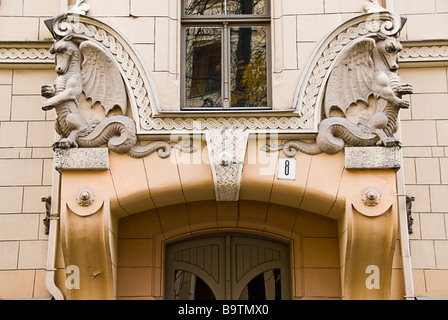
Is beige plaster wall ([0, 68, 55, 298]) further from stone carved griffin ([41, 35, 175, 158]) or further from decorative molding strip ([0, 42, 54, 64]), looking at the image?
stone carved griffin ([41, 35, 175, 158])

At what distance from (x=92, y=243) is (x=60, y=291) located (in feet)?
2.41

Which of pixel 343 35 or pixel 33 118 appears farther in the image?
pixel 33 118

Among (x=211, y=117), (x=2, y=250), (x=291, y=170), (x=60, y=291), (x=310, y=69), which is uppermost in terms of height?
(x=310, y=69)

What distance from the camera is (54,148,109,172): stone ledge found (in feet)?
28.0

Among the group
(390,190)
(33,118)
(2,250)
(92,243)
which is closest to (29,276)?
(2,250)

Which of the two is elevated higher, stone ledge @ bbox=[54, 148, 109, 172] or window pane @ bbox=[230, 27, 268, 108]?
window pane @ bbox=[230, 27, 268, 108]

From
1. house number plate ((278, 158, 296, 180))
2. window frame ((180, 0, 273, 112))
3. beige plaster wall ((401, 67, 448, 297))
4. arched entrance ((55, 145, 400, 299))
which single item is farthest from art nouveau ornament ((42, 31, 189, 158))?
beige plaster wall ((401, 67, 448, 297))

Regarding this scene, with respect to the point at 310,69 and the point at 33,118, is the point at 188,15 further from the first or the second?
the point at 33,118

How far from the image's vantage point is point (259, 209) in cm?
946

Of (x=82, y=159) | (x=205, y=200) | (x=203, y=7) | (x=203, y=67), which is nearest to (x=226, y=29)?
(x=203, y=7)

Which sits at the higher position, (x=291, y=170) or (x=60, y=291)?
(x=291, y=170)

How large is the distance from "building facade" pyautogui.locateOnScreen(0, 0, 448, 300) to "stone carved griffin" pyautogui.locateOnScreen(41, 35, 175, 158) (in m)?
0.02

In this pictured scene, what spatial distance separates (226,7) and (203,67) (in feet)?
2.98

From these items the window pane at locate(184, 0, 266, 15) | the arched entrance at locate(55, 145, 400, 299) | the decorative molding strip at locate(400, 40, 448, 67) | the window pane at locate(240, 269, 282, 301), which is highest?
the window pane at locate(184, 0, 266, 15)
